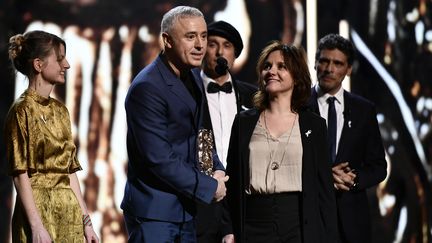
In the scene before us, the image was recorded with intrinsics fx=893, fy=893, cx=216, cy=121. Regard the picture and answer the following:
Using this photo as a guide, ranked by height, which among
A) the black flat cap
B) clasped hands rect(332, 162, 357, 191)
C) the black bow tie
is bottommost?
clasped hands rect(332, 162, 357, 191)

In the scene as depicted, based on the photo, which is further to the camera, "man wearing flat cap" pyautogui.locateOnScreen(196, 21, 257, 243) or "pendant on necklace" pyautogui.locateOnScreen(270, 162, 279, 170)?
"man wearing flat cap" pyautogui.locateOnScreen(196, 21, 257, 243)

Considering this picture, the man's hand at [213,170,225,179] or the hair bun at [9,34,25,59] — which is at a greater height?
the hair bun at [9,34,25,59]

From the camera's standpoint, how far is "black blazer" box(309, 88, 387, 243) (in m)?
4.20

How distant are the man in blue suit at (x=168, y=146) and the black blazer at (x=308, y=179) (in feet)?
0.75

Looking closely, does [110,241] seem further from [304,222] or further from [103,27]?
[304,222]

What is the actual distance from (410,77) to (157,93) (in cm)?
306

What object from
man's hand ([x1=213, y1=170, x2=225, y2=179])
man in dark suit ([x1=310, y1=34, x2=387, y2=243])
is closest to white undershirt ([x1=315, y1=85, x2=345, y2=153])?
man in dark suit ([x1=310, y1=34, x2=387, y2=243])

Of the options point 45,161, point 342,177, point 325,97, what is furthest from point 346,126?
point 45,161

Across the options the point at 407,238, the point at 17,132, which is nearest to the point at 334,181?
the point at 17,132

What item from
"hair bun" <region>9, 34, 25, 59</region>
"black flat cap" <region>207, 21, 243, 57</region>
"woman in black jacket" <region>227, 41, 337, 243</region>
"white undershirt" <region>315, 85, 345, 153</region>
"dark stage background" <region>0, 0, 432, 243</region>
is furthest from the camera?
"dark stage background" <region>0, 0, 432, 243</region>

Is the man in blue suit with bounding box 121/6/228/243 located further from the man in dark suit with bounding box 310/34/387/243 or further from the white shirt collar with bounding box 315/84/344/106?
the white shirt collar with bounding box 315/84/344/106

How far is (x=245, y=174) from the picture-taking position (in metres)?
3.65

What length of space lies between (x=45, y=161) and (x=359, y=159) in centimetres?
168

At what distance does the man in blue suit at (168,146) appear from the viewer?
3268 mm
